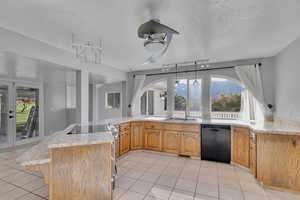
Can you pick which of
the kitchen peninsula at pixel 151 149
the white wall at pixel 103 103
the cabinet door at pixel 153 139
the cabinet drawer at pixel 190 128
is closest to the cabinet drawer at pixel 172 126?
the kitchen peninsula at pixel 151 149

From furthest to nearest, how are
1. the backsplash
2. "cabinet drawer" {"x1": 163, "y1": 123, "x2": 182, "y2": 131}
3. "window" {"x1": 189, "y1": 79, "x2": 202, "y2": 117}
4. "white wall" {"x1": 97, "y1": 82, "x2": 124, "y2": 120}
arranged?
"white wall" {"x1": 97, "y1": 82, "x2": 124, "y2": 120}, "window" {"x1": 189, "y1": 79, "x2": 202, "y2": 117}, "cabinet drawer" {"x1": 163, "y1": 123, "x2": 182, "y2": 131}, the backsplash

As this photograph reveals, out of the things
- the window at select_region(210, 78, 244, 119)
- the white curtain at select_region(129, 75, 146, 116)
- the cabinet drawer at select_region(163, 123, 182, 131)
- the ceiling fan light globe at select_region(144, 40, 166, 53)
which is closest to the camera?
the ceiling fan light globe at select_region(144, 40, 166, 53)

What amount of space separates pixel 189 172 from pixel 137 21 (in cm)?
280

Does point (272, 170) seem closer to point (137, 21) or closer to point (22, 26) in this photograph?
point (137, 21)

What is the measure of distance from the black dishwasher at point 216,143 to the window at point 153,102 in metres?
1.96

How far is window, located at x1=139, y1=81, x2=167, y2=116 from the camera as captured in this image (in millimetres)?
5371

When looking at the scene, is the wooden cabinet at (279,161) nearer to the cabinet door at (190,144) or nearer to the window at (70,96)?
the cabinet door at (190,144)

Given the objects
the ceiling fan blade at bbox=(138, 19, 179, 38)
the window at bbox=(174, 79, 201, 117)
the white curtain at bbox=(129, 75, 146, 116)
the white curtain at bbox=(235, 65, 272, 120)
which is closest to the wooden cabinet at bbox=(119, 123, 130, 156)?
the white curtain at bbox=(129, 75, 146, 116)

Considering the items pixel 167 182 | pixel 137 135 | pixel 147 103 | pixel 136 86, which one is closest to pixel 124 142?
pixel 137 135

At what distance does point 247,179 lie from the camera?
251 centimetres

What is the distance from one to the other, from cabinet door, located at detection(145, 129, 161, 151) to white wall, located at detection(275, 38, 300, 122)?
2712 mm

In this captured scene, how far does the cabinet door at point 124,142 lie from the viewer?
3396mm

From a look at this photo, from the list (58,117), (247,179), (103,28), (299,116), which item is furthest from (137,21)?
(58,117)

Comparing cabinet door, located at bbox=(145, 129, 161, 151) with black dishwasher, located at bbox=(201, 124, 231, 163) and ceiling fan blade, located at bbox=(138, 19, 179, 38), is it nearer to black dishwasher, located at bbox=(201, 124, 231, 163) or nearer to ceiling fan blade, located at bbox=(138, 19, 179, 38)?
black dishwasher, located at bbox=(201, 124, 231, 163)
